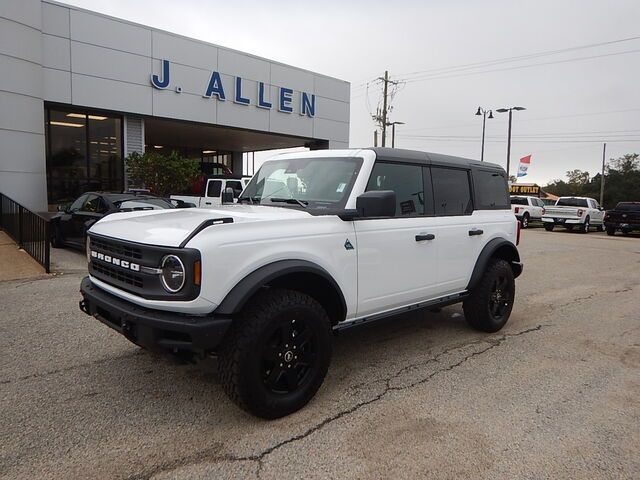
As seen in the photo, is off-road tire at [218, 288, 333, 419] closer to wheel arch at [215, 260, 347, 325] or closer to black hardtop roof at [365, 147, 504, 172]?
wheel arch at [215, 260, 347, 325]

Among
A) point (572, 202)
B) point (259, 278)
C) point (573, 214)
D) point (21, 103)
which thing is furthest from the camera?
point (572, 202)

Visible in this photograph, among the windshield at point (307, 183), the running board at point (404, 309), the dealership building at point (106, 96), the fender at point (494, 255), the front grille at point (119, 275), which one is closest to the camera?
the front grille at point (119, 275)

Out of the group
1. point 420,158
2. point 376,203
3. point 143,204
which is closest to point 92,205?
point 143,204

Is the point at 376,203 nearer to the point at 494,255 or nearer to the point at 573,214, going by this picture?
the point at 494,255

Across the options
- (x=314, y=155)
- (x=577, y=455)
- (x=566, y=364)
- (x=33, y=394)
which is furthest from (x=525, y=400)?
(x=33, y=394)

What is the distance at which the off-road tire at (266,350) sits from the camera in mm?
3006

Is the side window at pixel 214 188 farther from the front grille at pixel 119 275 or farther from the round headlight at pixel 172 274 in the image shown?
the round headlight at pixel 172 274

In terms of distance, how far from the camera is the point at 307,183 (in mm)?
4223

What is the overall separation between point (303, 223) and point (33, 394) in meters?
2.46

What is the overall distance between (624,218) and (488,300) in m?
21.3

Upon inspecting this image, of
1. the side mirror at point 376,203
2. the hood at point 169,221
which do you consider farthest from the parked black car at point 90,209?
the side mirror at point 376,203

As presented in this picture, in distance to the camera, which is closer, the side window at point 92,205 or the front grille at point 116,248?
the front grille at point 116,248

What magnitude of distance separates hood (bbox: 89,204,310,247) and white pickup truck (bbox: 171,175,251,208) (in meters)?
10.6

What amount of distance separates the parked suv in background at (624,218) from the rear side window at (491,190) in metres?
20.3
